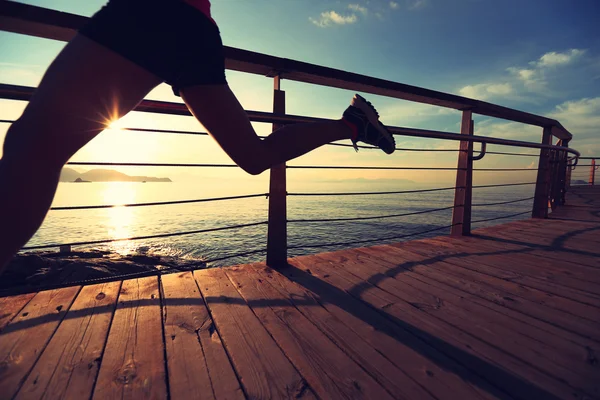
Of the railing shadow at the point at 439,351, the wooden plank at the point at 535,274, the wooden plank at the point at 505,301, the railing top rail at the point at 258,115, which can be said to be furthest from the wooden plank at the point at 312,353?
the wooden plank at the point at 535,274

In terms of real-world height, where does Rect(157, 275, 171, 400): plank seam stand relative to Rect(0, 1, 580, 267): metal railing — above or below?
below

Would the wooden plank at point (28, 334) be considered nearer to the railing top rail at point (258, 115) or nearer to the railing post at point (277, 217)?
the railing top rail at point (258, 115)

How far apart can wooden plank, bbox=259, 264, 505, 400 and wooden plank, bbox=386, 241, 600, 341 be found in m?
0.60

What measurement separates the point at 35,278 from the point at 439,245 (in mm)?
12543

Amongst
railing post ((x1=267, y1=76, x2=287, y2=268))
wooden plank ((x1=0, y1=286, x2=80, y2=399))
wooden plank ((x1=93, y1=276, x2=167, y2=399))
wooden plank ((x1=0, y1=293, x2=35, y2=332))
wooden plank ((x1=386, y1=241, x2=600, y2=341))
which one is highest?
railing post ((x1=267, y1=76, x2=287, y2=268))

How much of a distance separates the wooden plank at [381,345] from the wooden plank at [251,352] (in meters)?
0.21

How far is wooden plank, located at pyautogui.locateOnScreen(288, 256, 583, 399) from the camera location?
0.78 m

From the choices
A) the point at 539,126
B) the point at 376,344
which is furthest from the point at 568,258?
the point at 539,126

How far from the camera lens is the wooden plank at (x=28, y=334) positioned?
823mm

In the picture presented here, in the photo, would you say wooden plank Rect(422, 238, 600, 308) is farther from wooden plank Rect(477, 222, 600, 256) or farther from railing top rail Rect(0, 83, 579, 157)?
railing top rail Rect(0, 83, 579, 157)

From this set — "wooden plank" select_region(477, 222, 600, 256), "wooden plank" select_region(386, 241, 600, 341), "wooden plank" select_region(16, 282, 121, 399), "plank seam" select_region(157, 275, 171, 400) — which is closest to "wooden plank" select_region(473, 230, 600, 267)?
"wooden plank" select_region(477, 222, 600, 256)

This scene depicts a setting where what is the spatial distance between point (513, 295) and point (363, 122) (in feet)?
3.59

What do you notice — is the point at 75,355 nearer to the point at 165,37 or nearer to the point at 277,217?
→ the point at 165,37

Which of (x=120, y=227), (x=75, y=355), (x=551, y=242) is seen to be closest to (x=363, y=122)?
(x=75, y=355)
